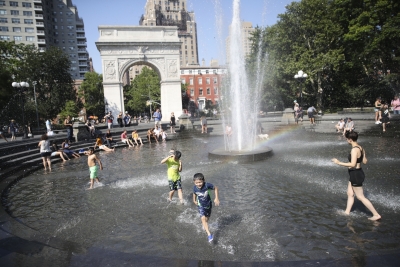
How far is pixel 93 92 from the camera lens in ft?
211

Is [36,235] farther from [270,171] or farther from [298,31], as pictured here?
[298,31]

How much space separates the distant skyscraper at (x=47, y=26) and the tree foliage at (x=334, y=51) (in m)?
41.8

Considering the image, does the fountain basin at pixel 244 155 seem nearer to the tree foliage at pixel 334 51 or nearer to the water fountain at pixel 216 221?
the water fountain at pixel 216 221

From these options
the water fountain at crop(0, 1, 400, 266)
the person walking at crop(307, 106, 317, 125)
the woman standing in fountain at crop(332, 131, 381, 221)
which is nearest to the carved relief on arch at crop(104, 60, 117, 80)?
the person walking at crop(307, 106, 317, 125)

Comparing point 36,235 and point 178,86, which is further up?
point 178,86

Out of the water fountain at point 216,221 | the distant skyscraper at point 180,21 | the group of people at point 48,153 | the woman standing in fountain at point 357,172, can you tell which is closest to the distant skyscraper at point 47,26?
the distant skyscraper at point 180,21

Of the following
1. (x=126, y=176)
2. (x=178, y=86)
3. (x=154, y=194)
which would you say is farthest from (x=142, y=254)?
(x=178, y=86)

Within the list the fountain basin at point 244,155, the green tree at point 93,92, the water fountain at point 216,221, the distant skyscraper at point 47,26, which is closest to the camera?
the water fountain at point 216,221

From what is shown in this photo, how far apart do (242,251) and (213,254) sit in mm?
434

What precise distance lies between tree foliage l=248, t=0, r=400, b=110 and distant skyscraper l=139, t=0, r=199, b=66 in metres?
86.2

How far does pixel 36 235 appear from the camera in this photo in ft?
15.8

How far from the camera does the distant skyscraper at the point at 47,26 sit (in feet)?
228

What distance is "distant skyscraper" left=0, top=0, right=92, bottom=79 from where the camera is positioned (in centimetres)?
6938

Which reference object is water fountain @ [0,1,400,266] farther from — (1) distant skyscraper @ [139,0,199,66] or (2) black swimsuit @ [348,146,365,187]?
(1) distant skyscraper @ [139,0,199,66]
